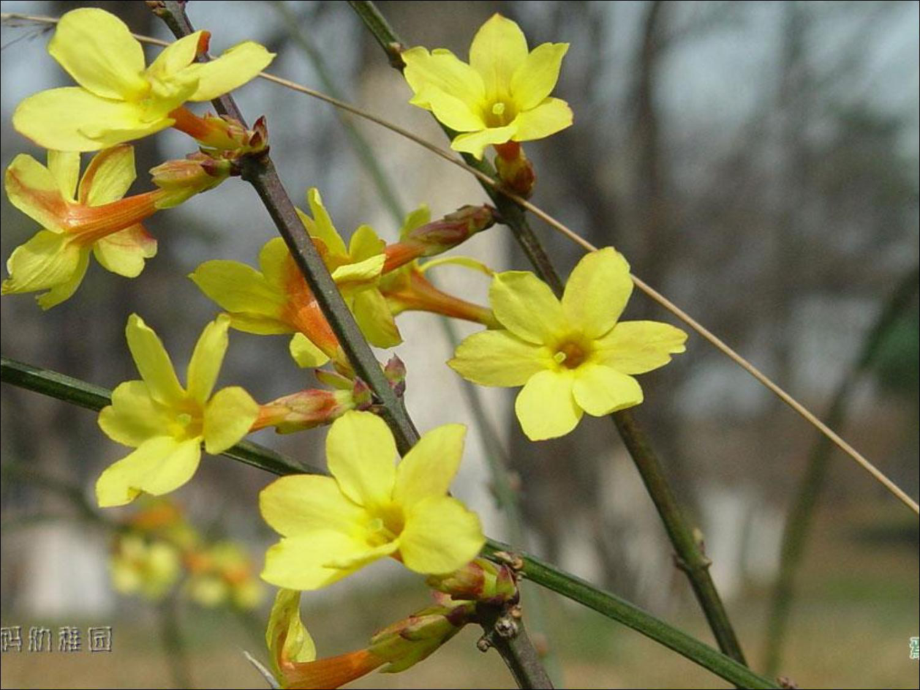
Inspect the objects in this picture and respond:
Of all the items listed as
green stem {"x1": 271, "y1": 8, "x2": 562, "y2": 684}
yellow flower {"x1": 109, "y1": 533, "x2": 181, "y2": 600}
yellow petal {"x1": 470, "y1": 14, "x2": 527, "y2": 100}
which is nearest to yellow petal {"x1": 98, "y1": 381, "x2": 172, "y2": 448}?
yellow petal {"x1": 470, "y1": 14, "x2": 527, "y2": 100}

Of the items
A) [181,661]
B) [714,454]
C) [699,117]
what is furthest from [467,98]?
[714,454]

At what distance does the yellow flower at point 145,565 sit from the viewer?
118 centimetres

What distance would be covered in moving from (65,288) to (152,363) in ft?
0.17

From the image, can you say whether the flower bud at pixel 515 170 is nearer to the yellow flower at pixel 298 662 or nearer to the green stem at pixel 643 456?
the green stem at pixel 643 456

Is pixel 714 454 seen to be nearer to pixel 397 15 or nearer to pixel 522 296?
pixel 397 15

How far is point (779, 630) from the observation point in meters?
0.41

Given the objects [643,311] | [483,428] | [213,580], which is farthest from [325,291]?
[643,311]

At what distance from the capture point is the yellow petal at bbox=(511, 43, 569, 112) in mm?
206

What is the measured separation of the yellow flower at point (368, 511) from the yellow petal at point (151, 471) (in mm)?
16

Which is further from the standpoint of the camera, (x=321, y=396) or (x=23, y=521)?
(x=23, y=521)

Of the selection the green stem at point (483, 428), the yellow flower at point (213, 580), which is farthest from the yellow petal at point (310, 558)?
the yellow flower at point (213, 580)

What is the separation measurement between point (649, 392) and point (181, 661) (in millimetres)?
2431

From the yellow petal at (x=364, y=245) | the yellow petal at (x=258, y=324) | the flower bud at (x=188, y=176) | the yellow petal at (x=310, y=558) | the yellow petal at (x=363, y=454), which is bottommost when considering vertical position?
the yellow petal at (x=310, y=558)

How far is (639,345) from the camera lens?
0.63 ft
